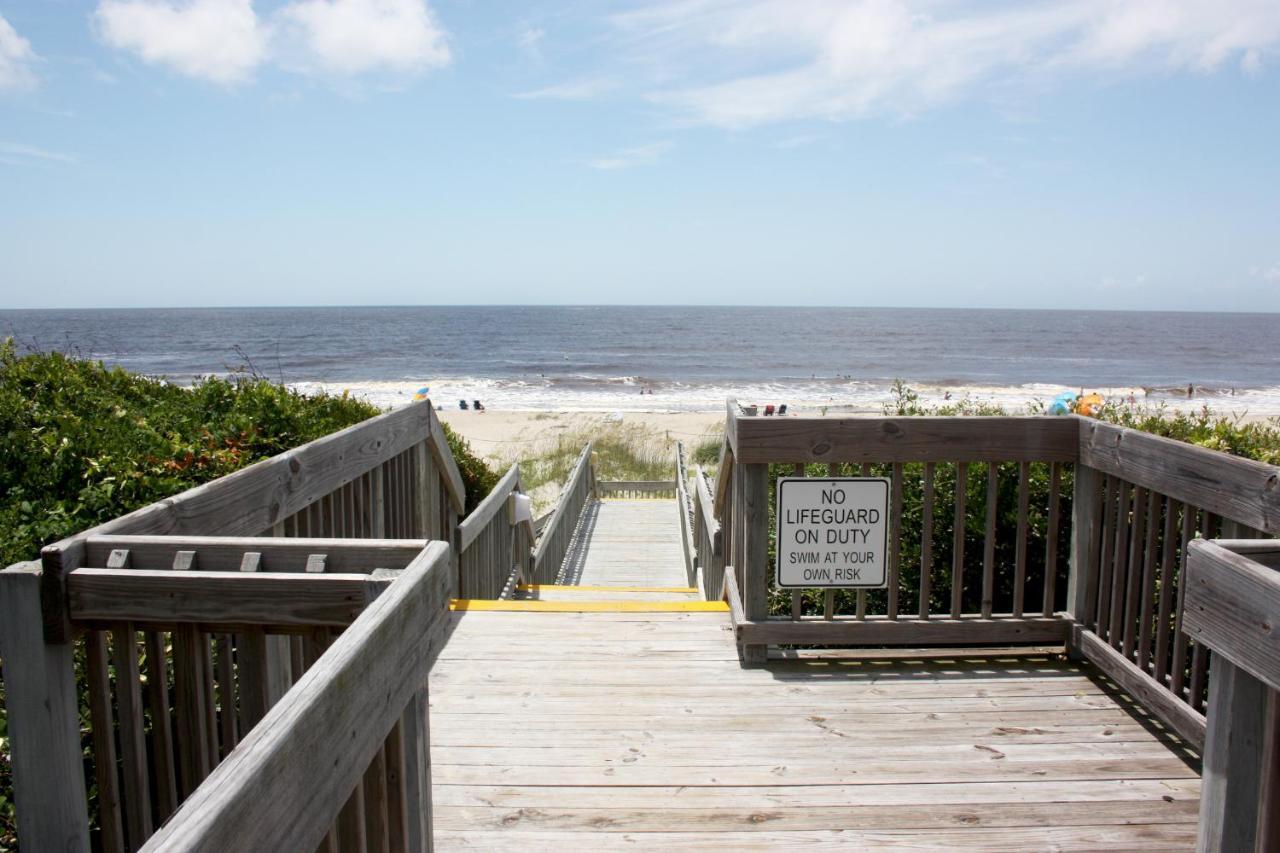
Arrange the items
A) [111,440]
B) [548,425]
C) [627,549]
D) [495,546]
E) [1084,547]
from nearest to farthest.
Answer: [1084,547], [111,440], [495,546], [627,549], [548,425]

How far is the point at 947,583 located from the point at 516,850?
10.0 ft

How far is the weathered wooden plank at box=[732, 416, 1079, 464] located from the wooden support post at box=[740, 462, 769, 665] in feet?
0.43

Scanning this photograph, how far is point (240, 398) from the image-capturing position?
5.16m

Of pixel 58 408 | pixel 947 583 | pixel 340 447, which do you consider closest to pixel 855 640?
pixel 947 583

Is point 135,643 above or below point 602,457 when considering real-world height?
above

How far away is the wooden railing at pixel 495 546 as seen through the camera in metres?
5.54

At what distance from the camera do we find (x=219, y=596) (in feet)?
6.12

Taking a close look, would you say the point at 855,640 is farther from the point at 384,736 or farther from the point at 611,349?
the point at 611,349

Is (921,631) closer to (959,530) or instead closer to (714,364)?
(959,530)

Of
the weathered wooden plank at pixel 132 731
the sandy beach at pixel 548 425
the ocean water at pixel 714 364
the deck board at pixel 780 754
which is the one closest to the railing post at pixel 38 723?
the weathered wooden plank at pixel 132 731

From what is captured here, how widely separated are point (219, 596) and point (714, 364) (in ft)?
172

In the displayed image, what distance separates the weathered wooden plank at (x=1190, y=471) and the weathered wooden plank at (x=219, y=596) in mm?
2824

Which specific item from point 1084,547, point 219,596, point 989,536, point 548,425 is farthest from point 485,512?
point 548,425

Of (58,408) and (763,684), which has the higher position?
(58,408)
